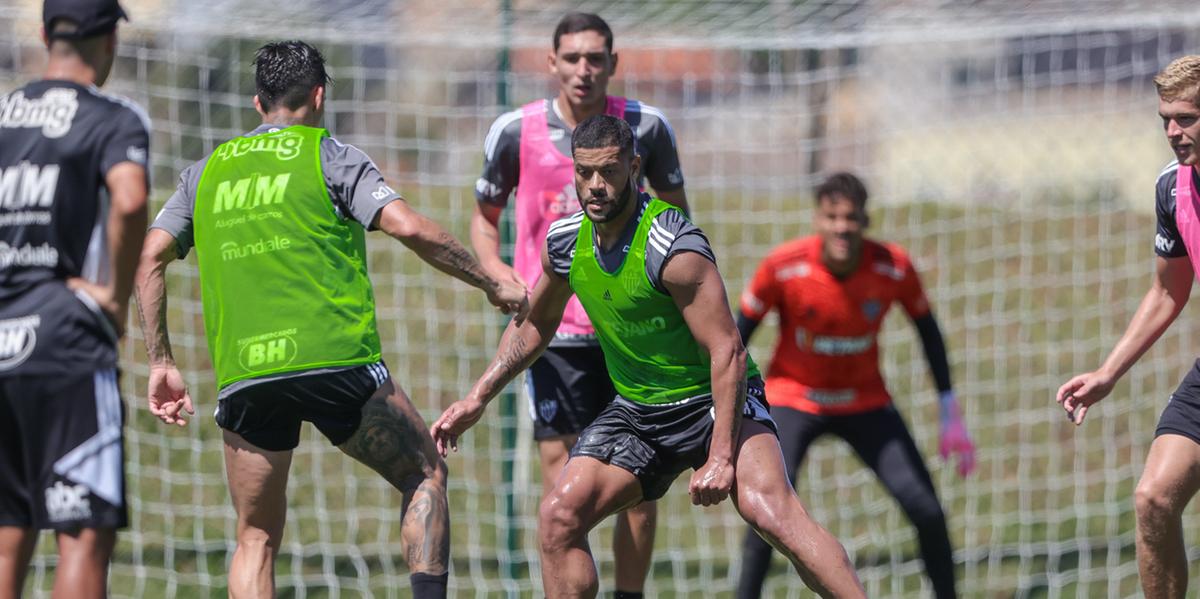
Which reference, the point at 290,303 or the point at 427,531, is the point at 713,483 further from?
the point at 290,303

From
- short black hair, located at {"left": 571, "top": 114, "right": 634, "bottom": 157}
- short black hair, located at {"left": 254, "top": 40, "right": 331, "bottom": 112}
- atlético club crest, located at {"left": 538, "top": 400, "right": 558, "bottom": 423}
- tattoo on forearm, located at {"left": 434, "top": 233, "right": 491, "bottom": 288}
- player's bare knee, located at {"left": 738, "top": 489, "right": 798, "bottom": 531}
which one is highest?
short black hair, located at {"left": 254, "top": 40, "right": 331, "bottom": 112}

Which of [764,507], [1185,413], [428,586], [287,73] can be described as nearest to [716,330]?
[764,507]

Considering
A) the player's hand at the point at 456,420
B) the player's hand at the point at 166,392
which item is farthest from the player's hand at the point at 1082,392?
the player's hand at the point at 166,392

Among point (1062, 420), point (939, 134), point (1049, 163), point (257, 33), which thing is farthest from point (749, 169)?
point (257, 33)

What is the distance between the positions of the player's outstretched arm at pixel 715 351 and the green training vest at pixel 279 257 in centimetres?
117

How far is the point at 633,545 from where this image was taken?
638cm

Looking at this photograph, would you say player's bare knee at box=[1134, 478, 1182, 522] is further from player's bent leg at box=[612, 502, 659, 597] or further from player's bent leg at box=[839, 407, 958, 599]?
player's bent leg at box=[612, 502, 659, 597]

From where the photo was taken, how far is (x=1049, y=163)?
1338 centimetres

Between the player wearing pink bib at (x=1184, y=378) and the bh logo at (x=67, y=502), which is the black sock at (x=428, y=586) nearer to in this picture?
the bh logo at (x=67, y=502)

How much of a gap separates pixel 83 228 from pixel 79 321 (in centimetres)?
26

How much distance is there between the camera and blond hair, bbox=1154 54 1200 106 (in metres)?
5.30

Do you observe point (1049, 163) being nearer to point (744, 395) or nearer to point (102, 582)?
A: point (744, 395)

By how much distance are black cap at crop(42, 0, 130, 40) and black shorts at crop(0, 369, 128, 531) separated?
96 cm

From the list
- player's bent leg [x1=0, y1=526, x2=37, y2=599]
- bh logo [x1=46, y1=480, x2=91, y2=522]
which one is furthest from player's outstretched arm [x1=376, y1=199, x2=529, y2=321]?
player's bent leg [x1=0, y1=526, x2=37, y2=599]
